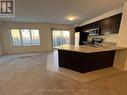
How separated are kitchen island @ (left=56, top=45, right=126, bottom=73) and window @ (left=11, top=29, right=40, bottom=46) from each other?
4.22 metres

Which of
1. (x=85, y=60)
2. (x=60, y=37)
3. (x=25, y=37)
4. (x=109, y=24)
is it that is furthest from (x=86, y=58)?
(x=25, y=37)

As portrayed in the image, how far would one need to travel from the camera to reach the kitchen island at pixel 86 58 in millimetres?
2998

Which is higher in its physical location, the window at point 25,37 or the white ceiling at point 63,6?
the white ceiling at point 63,6

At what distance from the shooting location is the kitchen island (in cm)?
300

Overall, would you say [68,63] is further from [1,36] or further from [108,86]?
[1,36]

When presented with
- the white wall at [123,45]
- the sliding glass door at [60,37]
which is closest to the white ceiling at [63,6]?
the white wall at [123,45]

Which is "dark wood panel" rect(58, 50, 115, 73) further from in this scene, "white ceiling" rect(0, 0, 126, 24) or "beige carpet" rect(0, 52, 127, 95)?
"white ceiling" rect(0, 0, 126, 24)

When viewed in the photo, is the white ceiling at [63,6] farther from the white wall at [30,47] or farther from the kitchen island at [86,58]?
the white wall at [30,47]

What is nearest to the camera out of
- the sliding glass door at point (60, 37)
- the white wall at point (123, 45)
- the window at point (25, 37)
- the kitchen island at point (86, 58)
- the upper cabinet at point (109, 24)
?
the kitchen island at point (86, 58)

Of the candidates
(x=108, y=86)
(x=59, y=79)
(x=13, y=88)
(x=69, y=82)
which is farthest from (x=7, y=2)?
(x=108, y=86)

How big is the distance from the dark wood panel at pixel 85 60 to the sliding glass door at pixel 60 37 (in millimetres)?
4286

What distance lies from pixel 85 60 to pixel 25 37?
542 cm

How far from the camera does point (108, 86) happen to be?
2.23 meters

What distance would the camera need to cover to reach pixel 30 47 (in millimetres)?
6988
